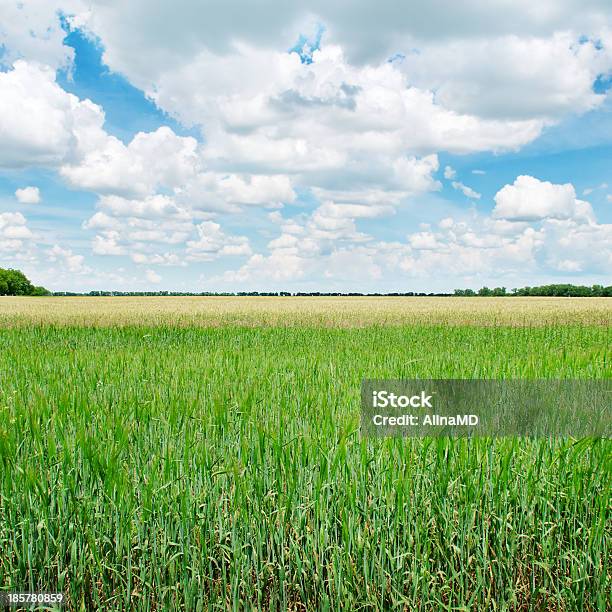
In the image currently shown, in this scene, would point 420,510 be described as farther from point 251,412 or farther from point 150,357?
point 150,357

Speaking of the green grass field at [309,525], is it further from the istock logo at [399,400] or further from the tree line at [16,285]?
the tree line at [16,285]

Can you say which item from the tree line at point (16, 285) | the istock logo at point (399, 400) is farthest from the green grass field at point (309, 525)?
the tree line at point (16, 285)

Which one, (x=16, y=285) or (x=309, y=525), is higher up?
(x=16, y=285)

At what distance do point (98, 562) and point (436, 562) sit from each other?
2.00m

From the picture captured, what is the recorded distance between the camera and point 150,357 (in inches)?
378

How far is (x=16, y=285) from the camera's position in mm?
113500

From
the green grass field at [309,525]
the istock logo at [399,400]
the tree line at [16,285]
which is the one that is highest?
the tree line at [16,285]

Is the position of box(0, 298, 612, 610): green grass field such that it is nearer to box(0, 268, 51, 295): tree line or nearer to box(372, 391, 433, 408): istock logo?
box(372, 391, 433, 408): istock logo
